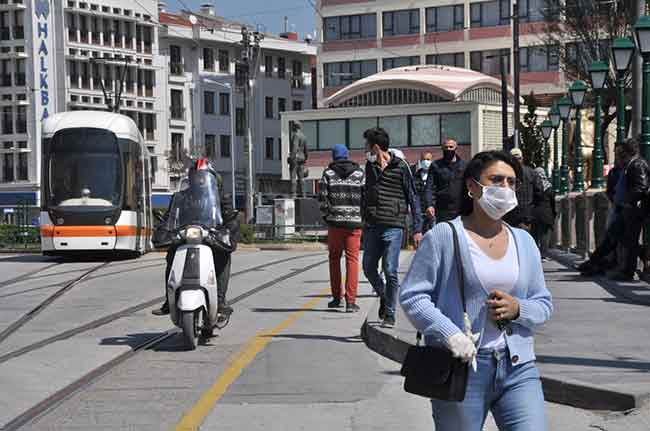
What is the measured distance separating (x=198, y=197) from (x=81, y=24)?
7837cm

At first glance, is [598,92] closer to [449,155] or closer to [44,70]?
[449,155]

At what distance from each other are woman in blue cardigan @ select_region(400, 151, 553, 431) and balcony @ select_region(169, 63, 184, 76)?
90.1 metres

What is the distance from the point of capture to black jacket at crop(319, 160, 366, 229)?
13.5m

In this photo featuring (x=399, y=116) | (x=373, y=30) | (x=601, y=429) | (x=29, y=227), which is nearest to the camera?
(x=601, y=429)

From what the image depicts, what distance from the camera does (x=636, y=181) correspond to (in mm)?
16281

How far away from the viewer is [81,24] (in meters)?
87.8

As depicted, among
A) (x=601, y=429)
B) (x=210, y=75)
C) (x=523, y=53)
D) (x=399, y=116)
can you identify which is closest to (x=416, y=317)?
(x=601, y=429)

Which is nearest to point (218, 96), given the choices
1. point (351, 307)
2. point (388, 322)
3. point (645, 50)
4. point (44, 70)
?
point (44, 70)

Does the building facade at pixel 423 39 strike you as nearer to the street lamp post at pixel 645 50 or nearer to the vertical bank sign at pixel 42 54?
the vertical bank sign at pixel 42 54

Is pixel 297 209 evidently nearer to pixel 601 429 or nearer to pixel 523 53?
pixel 601 429

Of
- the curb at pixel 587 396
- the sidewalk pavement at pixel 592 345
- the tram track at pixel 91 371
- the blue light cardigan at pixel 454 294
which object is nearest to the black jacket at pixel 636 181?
the sidewalk pavement at pixel 592 345

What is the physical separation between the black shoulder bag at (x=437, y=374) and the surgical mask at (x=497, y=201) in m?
0.58

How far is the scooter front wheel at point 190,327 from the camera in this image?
438 inches

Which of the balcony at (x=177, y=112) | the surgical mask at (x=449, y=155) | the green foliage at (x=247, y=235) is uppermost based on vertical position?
the balcony at (x=177, y=112)
